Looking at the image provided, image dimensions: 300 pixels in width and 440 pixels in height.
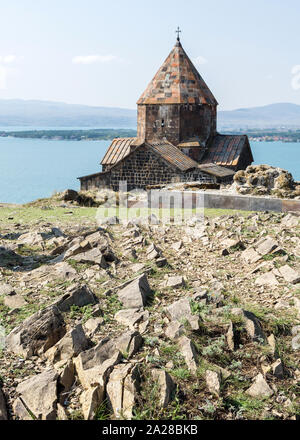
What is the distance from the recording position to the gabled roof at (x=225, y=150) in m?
23.7

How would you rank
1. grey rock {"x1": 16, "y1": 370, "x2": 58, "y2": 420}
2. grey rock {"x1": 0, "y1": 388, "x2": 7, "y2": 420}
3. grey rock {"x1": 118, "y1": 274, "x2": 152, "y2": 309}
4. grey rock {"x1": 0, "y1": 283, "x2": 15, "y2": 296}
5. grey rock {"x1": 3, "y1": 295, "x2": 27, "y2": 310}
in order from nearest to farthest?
grey rock {"x1": 0, "y1": 388, "x2": 7, "y2": 420} → grey rock {"x1": 16, "y1": 370, "x2": 58, "y2": 420} → grey rock {"x1": 3, "y1": 295, "x2": 27, "y2": 310} → grey rock {"x1": 118, "y1": 274, "x2": 152, "y2": 309} → grey rock {"x1": 0, "y1": 283, "x2": 15, "y2": 296}

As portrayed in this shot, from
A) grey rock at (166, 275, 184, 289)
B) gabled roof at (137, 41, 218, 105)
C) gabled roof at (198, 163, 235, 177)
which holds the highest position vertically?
gabled roof at (137, 41, 218, 105)

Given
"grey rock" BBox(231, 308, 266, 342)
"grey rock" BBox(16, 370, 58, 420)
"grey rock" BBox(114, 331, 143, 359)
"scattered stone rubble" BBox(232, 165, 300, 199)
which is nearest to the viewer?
"grey rock" BBox(16, 370, 58, 420)

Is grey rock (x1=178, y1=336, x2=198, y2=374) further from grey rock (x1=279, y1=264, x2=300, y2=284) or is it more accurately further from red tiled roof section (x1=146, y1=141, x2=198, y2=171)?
red tiled roof section (x1=146, y1=141, x2=198, y2=171)

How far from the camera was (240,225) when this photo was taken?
992 centimetres

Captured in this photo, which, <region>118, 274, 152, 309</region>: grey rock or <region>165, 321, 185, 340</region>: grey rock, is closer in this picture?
<region>165, 321, 185, 340</region>: grey rock

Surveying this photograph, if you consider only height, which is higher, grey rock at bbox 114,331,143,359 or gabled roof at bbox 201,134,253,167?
gabled roof at bbox 201,134,253,167

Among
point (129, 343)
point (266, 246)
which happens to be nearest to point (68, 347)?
point (129, 343)

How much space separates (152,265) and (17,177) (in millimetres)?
79614

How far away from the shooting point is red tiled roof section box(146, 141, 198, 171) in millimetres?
20594

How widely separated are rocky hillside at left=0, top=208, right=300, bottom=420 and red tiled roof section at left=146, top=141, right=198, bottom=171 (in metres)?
12.3

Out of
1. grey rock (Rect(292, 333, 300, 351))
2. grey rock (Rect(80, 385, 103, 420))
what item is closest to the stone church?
grey rock (Rect(292, 333, 300, 351))
